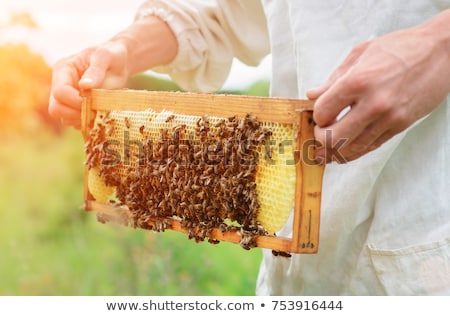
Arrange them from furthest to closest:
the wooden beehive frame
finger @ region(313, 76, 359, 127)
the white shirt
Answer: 1. the white shirt
2. the wooden beehive frame
3. finger @ region(313, 76, 359, 127)

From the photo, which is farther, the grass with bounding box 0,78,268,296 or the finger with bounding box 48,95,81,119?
the grass with bounding box 0,78,268,296

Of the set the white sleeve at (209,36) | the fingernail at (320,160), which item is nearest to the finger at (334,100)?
the fingernail at (320,160)

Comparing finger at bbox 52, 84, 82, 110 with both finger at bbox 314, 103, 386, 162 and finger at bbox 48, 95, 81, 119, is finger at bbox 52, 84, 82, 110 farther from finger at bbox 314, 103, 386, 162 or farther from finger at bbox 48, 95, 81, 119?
finger at bbox 314, 103, 386, 162

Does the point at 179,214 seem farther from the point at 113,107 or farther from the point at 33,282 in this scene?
the point at 33,282

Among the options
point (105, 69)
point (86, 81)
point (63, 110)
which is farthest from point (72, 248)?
point (86, 81)

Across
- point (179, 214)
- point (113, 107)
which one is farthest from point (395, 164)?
point (113, 107)

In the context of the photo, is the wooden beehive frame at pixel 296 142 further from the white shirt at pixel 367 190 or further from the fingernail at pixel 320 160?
the white shirt at pixel 367 190

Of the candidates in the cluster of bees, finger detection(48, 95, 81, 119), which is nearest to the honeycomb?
the cluster of bees
